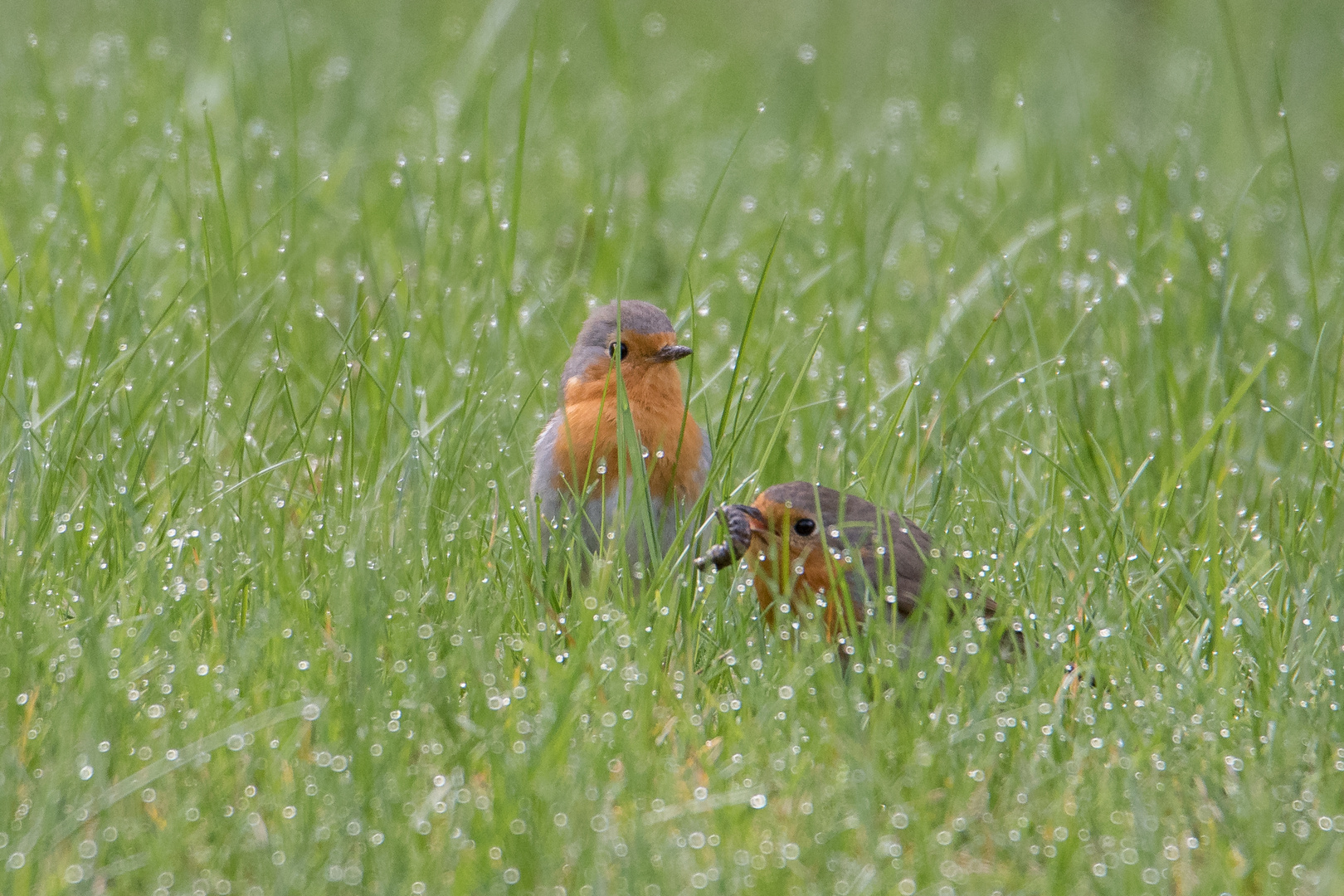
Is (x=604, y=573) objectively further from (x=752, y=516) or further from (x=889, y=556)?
(x=889, y=556)

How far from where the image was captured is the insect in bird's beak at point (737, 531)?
3.72m

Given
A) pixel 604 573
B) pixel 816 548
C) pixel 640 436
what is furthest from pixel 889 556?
pixel 640 436

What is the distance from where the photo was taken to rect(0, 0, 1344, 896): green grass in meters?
2.71

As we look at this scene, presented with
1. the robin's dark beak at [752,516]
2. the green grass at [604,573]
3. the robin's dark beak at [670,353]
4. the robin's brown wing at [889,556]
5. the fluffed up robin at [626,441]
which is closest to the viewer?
the green grass at [604,573]

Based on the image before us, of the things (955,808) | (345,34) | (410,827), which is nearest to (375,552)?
(410,827)

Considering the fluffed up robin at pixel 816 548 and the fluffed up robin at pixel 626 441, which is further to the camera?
the fluffed up robin at pixel 626 441

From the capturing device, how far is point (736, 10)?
11.8m

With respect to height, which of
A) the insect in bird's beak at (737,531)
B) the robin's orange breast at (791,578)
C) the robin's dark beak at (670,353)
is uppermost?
the robin's dark beak at (670,353)

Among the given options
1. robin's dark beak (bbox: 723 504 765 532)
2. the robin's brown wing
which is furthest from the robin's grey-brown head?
the robin's brown wing

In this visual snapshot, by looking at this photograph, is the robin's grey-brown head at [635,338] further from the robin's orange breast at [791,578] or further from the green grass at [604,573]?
the robin's orange breast at [791,578]

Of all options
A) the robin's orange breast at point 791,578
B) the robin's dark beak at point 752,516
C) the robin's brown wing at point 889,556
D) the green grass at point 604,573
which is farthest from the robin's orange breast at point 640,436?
the robin's brown wing at point 889,556

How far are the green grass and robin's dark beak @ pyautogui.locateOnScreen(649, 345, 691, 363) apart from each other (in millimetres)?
184

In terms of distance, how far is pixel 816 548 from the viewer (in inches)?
148

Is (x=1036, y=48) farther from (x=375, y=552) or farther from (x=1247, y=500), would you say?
(x=375, y=552)
